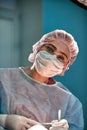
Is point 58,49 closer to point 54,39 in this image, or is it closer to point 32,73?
point 54,39

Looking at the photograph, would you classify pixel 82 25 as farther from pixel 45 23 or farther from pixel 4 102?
pixel 4 102

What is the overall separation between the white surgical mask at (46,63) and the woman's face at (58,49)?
2 centimetres

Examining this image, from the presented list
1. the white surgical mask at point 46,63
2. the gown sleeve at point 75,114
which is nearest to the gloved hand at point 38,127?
the gown sleeve at point 75,114

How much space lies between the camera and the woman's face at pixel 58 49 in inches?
63.6

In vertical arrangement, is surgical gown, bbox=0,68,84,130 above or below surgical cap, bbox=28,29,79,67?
below

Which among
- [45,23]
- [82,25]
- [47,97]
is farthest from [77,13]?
[47,97]

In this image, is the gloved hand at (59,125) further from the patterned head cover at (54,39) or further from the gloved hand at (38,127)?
the patterned head cover at (54,39)

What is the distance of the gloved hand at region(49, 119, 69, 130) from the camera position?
156 centimetres

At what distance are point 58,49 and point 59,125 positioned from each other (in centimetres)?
42

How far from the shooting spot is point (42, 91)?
1.63 m

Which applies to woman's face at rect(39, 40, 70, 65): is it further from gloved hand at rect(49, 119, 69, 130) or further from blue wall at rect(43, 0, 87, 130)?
gloved hand at rect(49, 119, 69, 130)

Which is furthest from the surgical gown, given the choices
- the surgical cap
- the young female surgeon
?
the surgical cap

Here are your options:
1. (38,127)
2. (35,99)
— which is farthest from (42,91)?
(38,127)

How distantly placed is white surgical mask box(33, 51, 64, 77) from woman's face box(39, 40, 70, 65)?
2cm
